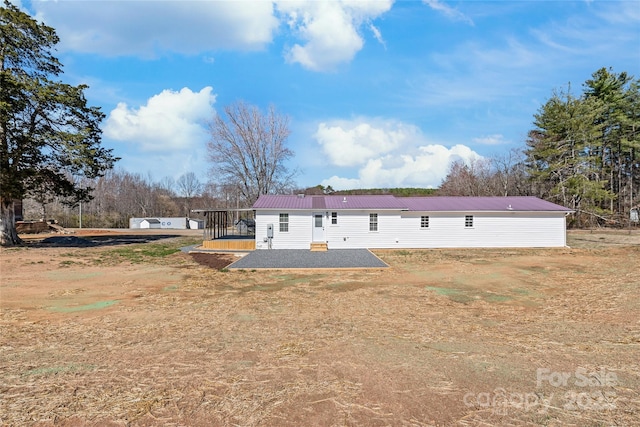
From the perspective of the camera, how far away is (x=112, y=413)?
322 cm

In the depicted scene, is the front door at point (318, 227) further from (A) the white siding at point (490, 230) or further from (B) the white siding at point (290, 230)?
(A) the white siding at point (490, 230)

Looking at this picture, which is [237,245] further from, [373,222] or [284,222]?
[373,222]

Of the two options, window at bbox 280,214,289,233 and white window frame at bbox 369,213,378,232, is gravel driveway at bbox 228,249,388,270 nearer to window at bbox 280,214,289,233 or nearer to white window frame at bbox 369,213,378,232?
window at bbox 280,214,289,233

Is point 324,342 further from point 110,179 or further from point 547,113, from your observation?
point 110,179

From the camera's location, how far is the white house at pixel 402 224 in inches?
819

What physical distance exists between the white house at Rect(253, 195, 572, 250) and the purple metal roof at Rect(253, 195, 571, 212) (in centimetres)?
6

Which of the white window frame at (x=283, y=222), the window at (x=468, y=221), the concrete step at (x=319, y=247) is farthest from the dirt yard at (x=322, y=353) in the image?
the window at (x=468, y=221)

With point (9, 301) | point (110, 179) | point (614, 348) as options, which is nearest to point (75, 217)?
point (110, 179)

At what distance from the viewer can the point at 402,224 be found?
2161 cm

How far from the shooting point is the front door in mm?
21031

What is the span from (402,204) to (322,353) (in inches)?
711

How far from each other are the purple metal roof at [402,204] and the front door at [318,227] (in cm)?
58

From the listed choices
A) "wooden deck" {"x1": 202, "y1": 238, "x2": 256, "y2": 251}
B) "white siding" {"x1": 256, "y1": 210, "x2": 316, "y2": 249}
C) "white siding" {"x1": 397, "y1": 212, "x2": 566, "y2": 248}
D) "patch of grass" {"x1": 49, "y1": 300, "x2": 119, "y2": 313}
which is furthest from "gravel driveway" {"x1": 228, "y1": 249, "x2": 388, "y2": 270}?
"white siding" {"x1": 397, "y1": 212, "x2": 566, "y2": 248}

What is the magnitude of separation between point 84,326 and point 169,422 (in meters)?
4.38
